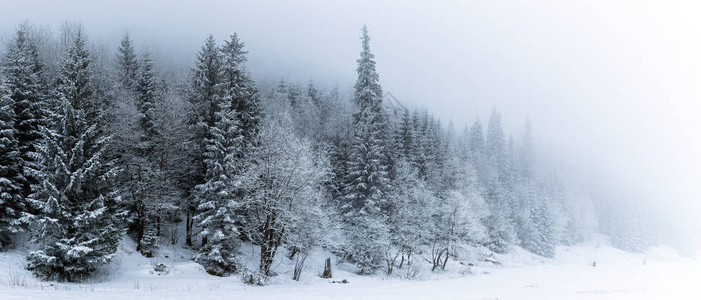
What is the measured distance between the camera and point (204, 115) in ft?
101

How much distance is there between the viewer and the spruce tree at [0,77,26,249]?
20484 millimetres

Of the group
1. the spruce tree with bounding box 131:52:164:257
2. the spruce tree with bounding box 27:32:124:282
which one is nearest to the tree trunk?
the spruce tree with bounding box 131:52:164:257

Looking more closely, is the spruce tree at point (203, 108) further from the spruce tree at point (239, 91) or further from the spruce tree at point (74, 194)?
the spruce tree at point (74, 194)

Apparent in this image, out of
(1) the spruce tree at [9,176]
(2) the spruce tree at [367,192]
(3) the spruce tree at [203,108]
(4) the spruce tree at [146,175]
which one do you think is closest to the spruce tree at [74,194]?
(1) the spruce tree at [9,176]

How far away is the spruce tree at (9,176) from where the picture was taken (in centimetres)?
2048

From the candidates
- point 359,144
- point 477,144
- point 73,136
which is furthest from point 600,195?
point 73,136

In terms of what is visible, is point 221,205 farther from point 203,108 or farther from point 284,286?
point 203,108

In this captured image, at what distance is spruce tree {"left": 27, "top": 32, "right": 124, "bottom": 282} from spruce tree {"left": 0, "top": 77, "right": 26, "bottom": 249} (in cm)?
178

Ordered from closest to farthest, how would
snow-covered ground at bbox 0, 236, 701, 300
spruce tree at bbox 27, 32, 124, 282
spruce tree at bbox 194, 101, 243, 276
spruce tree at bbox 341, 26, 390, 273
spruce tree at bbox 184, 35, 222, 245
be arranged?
snow-covered ground at bbox 0, 236, 701, 300 < spruce tree at bbox 27, 32, 124, 282 < spruce tree at bbox 194, 101, 243, 276 < spruce tree at bbox 184, 35, 222, 245 < spruce tree at bbox 341, 26, 390, 273

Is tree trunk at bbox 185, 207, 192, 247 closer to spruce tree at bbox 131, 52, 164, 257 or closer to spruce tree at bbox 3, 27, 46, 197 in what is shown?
spruce tree at bbox 131, 52, 164, 257

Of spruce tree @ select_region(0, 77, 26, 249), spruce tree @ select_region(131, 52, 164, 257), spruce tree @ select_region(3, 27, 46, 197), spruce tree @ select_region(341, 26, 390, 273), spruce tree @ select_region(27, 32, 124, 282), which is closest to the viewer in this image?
spruce tree @ select_region(27, 32, 124, 282)

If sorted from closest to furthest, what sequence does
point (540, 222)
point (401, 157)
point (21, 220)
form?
point (21, 220) → point (401, 157) → point (540, 222)

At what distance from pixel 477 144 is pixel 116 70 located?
84859mm

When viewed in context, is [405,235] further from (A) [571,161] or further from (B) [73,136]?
(A) [571,161]
